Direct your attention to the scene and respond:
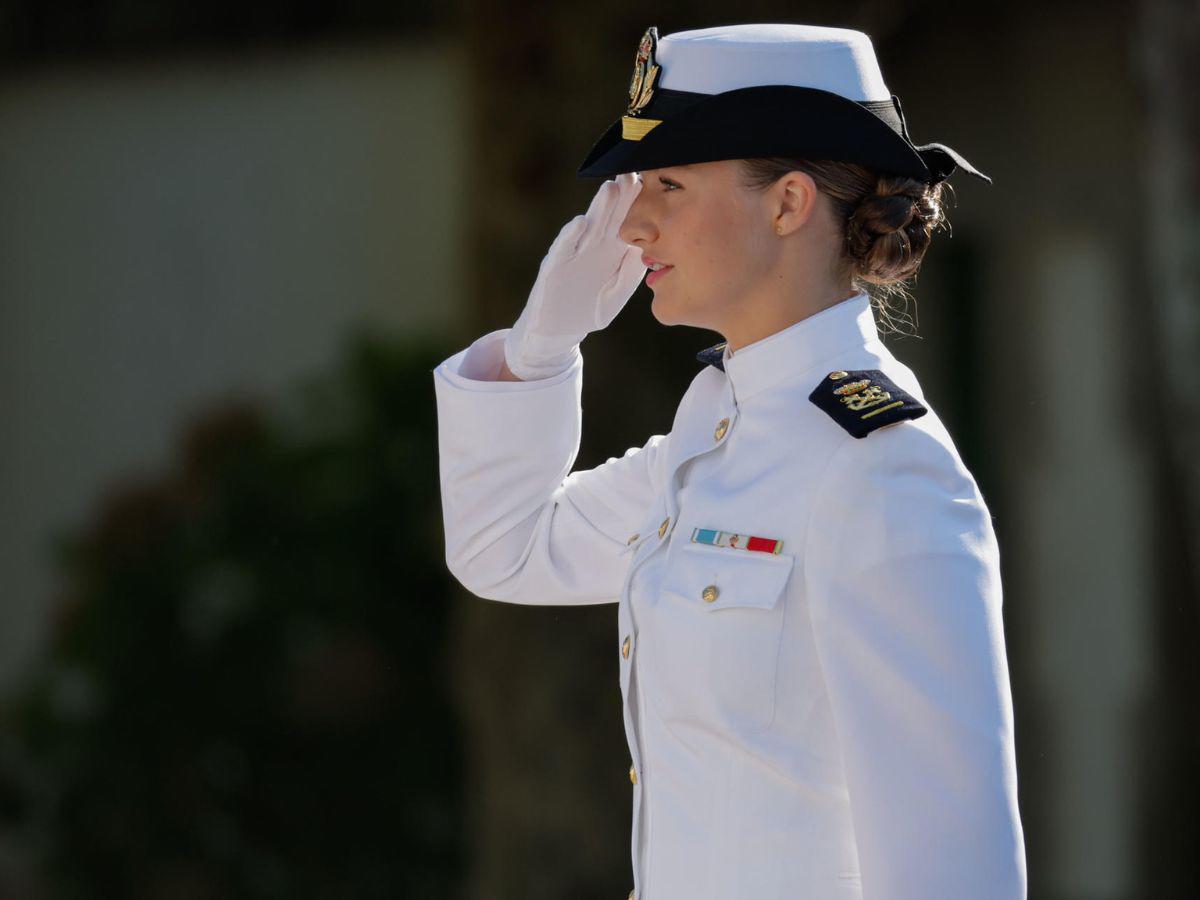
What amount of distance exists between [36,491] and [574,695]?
2.18 meters

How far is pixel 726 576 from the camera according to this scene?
1623 mm

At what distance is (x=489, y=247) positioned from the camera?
3795 mm

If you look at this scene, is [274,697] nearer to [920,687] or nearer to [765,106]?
[765,106]

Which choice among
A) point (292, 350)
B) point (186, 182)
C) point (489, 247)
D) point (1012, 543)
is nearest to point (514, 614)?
point (489, 247)

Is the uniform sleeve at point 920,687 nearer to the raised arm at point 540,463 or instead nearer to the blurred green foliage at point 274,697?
the raised arm at point 540,463

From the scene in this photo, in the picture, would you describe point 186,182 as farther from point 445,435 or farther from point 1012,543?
point 445,435

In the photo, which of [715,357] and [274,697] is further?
[274,697]

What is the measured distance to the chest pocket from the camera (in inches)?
62.5

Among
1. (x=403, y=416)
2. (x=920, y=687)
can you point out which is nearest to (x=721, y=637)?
(x=920, y=687)

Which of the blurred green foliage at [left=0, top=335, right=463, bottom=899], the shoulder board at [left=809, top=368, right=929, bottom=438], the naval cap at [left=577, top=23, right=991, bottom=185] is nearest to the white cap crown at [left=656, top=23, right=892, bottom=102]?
the naval cap at [left=577, top=23, right=991, bottom=185]

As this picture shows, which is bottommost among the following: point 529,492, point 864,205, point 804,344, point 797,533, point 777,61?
point 529,492

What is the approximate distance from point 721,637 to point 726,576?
5 centimetres

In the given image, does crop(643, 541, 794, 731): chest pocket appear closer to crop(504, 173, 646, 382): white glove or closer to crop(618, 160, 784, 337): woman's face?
crop(618, 160, 784, 337): woman's face

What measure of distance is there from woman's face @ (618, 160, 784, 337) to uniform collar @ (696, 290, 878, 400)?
43mm
